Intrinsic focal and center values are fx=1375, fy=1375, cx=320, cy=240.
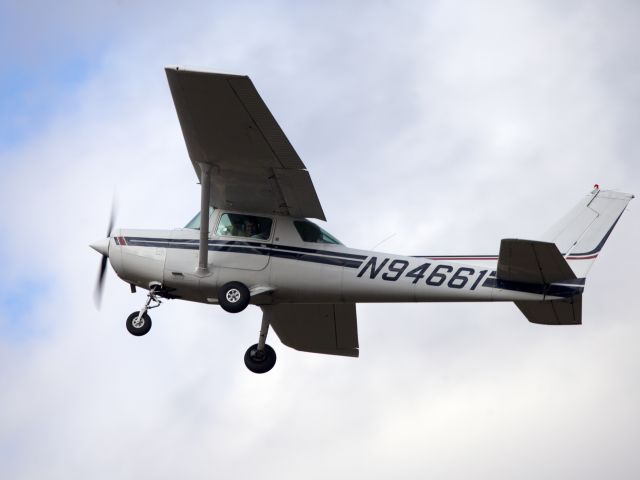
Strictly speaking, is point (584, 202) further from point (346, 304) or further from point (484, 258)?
point (346, 304)

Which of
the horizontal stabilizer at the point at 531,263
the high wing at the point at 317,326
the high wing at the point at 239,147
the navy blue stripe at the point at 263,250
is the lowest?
the horizontal stabilizer at the point at 531,263

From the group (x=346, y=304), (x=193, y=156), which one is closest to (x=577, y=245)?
(x=346, y=304)

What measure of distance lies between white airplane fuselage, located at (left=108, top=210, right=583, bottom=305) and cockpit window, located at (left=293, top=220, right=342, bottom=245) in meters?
0.08

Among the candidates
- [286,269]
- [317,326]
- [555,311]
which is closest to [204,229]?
[286,269]

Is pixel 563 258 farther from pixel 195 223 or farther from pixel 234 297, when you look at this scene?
pixel 195 223

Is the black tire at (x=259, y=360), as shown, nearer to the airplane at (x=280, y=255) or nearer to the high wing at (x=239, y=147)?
the airplane at (x=280, y=255)

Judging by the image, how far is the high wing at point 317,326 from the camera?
23242 mm

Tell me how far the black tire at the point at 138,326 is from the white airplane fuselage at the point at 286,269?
50 centimetres

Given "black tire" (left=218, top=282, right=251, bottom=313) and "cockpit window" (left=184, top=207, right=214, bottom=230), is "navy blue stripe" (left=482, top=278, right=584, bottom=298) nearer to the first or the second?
"black tire" (left=218, top=282, right=251, bottom=313)

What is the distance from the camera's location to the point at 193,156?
68.5ft

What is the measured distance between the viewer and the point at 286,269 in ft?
69.7

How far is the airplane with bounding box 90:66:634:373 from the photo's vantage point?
65.8 ft

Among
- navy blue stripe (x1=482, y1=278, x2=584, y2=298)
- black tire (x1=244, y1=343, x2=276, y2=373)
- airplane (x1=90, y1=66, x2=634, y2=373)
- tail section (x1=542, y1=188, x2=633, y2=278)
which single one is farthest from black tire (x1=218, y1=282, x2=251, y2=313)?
tail section (x1=542, y1=188, x2=633, y2=278)

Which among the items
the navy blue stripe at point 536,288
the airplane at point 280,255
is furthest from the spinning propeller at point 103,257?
the navy blue stripe at point 536,288
